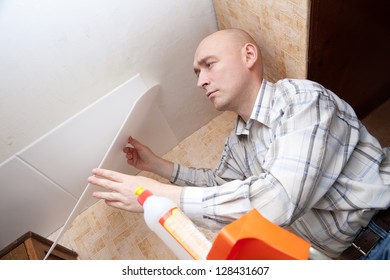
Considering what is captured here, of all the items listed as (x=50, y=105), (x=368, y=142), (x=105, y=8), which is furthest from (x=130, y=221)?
(x=368, y=142)

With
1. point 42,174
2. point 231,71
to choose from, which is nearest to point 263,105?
point 231,71

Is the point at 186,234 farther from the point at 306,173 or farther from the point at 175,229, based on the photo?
the point at 306,173

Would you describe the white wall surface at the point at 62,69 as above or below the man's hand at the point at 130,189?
above

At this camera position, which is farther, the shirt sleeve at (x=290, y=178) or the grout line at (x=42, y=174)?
the grout line at (x=42, y=174)

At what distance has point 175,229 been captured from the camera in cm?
47

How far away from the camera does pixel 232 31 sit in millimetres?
1079

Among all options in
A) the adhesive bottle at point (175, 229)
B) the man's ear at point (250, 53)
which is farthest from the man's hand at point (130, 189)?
the man's ear at point (250, 53)

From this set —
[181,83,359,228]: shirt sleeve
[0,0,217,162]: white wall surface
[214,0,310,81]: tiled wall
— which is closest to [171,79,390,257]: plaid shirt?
[181,83,359,228]: shirt sleeve

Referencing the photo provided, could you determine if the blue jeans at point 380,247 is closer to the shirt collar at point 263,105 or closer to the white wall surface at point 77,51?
the shirt collar at point 263,105

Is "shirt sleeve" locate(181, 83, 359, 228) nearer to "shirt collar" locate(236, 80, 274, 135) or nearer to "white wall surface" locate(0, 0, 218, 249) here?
"shirt collar" locate(236, 80, 274, 135)

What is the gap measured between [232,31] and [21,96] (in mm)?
733

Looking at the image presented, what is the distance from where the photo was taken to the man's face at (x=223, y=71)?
100 cm
